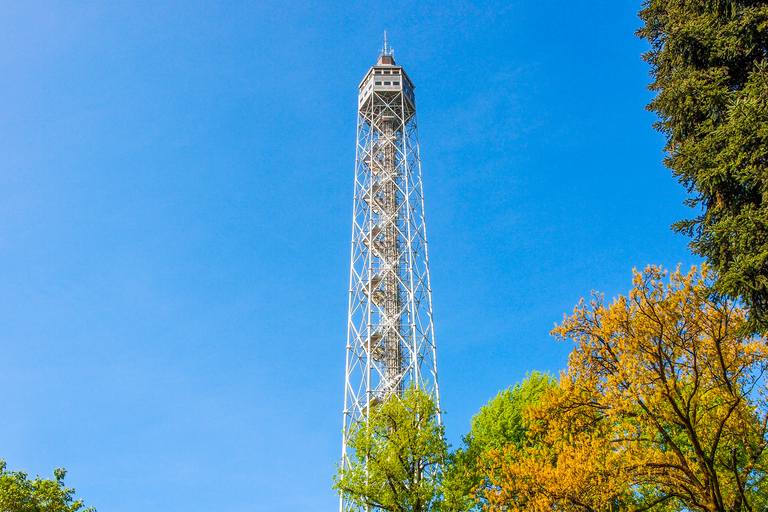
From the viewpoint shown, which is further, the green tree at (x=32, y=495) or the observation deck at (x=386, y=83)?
the observation deck at (x=386, y=83)

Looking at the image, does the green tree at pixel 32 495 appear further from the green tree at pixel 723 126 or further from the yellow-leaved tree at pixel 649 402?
the green tree at pixel 723 126

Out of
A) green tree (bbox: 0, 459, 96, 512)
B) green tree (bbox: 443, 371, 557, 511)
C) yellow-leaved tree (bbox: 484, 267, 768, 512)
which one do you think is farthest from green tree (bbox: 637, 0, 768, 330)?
green tree (bbox: 0, 459, 96, 512)

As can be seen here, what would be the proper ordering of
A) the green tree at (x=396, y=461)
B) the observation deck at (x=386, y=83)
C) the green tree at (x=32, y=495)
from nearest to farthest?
the green tree at (x=396, y=461)
the green tree at (x=32, y=495)
the observation deck at (x=386, y=83)

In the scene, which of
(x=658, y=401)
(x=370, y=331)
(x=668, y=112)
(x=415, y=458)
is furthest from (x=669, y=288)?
(x=370, y=331)

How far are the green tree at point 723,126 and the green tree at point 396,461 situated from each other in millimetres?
7704

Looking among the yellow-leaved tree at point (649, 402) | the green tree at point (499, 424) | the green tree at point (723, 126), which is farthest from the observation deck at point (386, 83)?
the yellow-leaved tree at point (649, 402)

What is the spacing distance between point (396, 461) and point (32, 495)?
43.0ft

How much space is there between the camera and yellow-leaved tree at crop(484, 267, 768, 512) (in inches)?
417

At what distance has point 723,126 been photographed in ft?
33.6

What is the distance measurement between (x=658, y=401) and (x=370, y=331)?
683 inches

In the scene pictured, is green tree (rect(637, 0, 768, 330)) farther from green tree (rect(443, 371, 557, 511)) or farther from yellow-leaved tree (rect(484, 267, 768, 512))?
green tree (rect(443, 371, 557, 511))

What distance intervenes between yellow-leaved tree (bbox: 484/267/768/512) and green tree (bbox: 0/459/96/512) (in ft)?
49.7

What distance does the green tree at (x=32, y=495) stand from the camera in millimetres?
19156

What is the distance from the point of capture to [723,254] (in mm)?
10398
